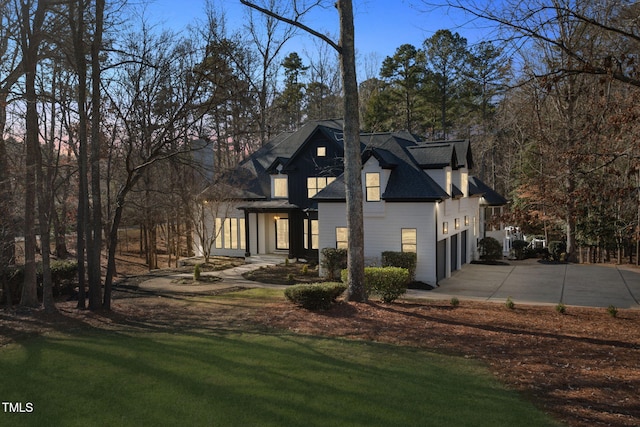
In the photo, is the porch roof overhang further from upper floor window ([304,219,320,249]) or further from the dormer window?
upper floor window ([304,219,320,249])

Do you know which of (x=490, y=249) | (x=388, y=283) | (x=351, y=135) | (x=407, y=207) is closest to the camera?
(x=351, y=135)

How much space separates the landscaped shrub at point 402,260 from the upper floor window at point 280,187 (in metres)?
8.88

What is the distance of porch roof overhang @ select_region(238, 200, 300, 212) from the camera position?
25.5 metres

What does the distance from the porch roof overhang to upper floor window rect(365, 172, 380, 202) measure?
5857 mm

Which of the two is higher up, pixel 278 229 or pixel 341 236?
pixel 278 229

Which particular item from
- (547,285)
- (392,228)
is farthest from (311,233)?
(547,285)

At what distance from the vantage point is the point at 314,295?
11586 millimetres

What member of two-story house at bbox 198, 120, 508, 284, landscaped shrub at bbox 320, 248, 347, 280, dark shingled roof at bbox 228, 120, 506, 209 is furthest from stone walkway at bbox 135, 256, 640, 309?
dark shingled roof at bbox 228, 120, 506, 209

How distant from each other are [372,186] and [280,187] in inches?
300

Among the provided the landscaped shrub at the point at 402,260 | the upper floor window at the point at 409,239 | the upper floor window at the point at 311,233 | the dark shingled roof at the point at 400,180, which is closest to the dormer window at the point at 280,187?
the upper floor window at the point at 311,233

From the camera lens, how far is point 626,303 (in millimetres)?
15820

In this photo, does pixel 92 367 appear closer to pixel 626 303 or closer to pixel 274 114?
pixel 626 303

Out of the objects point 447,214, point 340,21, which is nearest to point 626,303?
point 447,214

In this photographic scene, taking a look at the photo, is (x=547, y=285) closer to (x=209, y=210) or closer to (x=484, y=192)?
(x=484, y=192)
